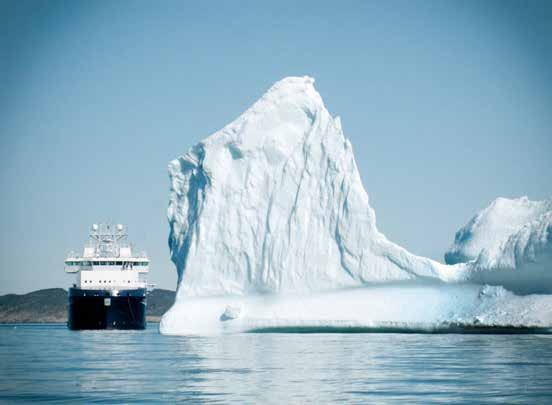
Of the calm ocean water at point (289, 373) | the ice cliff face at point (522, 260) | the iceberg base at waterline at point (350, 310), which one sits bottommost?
the calm ocean water at point (289, 373)

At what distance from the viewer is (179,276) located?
3709 cm

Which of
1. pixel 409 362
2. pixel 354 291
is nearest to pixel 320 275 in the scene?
pixel 354 291

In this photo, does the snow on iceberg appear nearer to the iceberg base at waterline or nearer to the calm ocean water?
the iceberg base at waterline

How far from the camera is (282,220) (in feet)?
115

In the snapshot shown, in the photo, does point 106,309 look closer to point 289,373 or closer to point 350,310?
point 350,310

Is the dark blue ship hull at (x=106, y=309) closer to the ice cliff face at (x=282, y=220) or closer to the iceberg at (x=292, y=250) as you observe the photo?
the ice cliff face at (x=282, y=220)

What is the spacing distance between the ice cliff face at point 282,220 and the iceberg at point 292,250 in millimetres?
37

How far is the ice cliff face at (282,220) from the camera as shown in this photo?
34656mm

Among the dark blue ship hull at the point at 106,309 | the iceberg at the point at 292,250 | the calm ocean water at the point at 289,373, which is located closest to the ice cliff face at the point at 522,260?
the iceberg at the point at 292,250

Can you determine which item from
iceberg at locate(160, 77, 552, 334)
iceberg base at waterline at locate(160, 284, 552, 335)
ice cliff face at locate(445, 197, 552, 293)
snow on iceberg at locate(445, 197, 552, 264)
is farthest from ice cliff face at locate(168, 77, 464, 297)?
snow on iceberg at locate(445, 197, 552, 264)

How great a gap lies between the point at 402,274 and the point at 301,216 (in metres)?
4.29

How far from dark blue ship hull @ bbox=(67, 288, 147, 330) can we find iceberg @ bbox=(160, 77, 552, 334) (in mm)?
16115

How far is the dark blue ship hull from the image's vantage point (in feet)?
166

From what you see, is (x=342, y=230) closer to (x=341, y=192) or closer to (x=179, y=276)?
(x=341, y=192)
